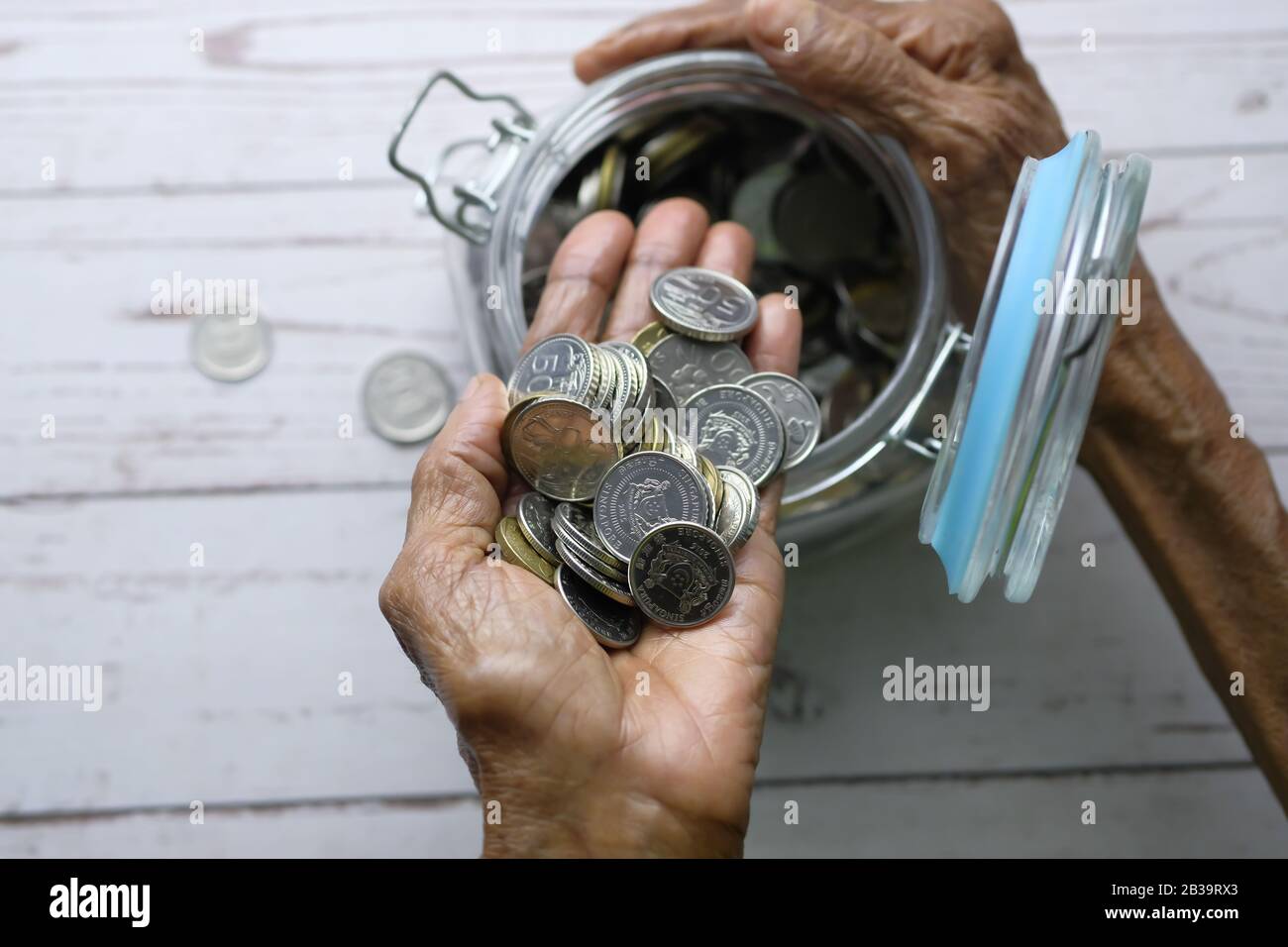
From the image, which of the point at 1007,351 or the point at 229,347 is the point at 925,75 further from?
the point at 229,347

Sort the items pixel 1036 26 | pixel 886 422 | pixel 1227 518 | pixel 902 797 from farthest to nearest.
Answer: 1. pixel 1036 26
2. pixel 902 797
3. pixel 1227 518
4. pixel 886 422

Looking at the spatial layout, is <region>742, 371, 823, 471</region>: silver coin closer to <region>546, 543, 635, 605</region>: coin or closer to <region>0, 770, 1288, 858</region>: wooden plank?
<region>546, 543, 635, 605</region>: coin

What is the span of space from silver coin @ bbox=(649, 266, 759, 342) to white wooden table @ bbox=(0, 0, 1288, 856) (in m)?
0.37

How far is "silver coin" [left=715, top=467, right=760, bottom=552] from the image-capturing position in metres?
0.99

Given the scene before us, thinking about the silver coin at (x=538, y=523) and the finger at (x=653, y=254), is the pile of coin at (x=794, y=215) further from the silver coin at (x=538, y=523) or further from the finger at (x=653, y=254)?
the silver coin at (x=538, y=523)

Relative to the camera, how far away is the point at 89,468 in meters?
1.38

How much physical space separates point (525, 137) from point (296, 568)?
626 mm

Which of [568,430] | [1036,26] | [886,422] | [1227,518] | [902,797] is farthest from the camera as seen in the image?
[1036,26]

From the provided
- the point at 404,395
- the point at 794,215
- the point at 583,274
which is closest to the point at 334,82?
the point at 404,395

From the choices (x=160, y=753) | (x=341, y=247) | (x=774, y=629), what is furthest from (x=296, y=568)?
(x=774, y=629)

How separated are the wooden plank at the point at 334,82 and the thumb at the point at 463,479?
23.3 inches

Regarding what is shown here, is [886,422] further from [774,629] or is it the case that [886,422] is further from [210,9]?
[210,9]

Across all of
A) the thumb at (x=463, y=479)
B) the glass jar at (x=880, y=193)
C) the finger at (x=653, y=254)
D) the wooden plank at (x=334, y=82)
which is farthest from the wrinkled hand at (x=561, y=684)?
the wooden plank at (x=334, y=82)

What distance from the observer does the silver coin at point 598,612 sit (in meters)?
0.96
